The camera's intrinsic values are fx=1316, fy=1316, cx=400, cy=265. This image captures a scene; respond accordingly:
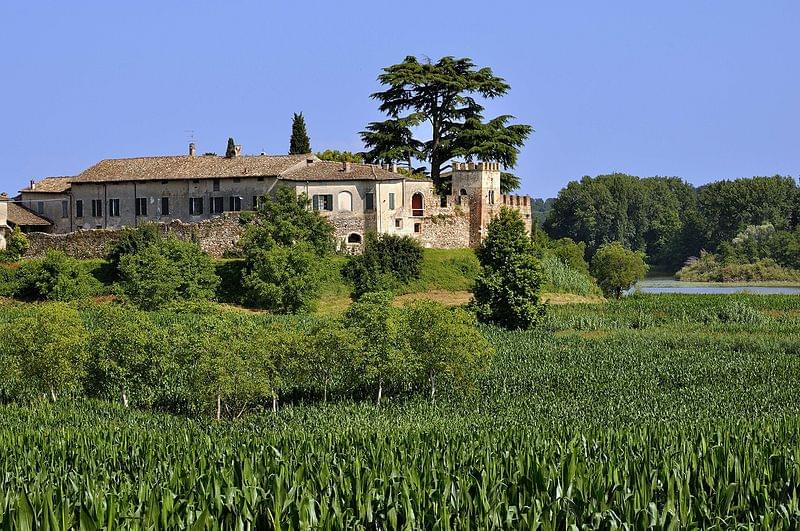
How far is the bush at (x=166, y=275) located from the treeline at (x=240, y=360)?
1797 cm

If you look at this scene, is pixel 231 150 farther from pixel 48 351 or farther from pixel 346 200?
pixel 48 351

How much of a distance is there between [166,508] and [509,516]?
573 centimetres

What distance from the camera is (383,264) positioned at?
72625 millimetres

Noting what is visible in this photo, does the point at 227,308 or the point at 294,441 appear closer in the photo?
the point at 294,441

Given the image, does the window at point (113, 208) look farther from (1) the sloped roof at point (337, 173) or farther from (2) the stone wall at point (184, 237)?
(1) the sloped roof at point (337, 173)

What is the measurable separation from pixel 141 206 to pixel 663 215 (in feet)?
330

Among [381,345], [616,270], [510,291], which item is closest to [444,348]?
[381,345]

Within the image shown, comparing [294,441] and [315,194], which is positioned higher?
[315,194]

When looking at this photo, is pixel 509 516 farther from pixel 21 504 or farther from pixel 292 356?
pixel 292 356

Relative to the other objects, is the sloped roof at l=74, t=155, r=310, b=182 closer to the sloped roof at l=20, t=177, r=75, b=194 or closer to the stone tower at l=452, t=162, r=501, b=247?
the sloped roof at l=20, t=177, r=75, b=194

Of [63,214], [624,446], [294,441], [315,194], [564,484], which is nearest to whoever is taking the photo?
[564,484]

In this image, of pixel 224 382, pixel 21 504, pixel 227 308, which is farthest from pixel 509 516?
pixel 227 308

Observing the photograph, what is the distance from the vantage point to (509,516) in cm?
2164

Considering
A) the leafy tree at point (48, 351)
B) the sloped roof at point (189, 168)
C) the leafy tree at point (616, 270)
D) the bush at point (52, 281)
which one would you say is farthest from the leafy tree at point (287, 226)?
the leafy tree at point (616, 270)
